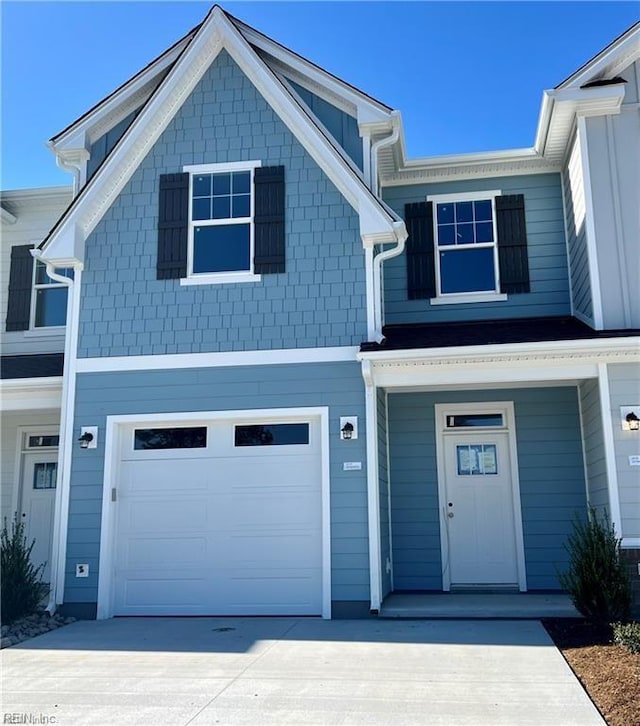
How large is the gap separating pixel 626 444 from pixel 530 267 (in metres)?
3.14

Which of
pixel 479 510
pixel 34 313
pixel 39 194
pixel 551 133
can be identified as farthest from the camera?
pixel 39 194

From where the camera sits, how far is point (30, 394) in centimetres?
942

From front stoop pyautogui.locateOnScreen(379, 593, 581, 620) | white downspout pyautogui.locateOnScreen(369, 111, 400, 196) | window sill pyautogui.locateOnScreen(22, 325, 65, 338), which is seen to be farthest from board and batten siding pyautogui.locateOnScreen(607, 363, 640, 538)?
window sill pyautogui.locateOnScreen(22, 325, 65, 338)

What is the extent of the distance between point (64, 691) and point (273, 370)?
4.22 meters

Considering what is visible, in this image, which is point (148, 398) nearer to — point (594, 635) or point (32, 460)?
point (32, 460)

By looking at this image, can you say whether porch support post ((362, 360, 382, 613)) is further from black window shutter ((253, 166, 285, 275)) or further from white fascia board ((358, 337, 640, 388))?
black window shutter ((253, 166, 285, 275))

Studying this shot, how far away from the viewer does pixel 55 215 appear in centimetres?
1170

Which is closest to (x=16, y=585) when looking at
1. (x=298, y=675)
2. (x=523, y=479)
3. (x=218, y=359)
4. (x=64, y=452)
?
(x=64, y=452)

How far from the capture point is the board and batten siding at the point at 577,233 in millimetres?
8719

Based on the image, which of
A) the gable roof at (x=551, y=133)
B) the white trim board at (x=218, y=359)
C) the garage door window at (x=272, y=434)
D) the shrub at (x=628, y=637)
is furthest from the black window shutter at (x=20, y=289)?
the shrub at (x=628, y=637)

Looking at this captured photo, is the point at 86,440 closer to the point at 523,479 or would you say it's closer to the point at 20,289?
the point at 20,289

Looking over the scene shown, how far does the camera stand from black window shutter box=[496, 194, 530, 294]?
9820 mm

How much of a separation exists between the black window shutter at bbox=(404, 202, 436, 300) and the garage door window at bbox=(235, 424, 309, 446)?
9.01 feet

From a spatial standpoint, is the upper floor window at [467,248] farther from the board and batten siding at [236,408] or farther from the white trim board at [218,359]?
the board and batten siding at [236,408]
